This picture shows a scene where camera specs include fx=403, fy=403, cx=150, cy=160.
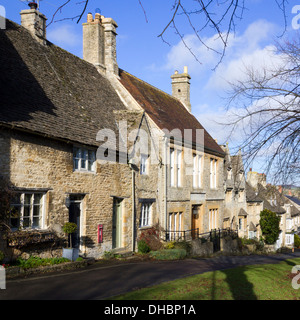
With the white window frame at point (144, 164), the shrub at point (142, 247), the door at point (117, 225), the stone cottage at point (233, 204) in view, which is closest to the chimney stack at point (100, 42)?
the white window frame at point (144, 164)

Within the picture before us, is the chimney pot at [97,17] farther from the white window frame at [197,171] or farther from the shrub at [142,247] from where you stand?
the shrub at [142,247]

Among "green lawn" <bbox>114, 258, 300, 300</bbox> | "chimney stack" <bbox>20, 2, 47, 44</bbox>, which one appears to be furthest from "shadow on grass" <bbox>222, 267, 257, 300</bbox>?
"chimney stack" <bbox>20, 2, 47, 44</bbox>

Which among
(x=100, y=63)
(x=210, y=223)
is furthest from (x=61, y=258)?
(x=210, y=223)

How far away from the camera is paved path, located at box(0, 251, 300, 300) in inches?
Answer: 371

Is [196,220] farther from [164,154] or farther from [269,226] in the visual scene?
[269,226]

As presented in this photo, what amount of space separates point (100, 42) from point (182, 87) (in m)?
11.4

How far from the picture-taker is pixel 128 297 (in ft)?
29.3

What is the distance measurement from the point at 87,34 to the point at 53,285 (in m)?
15.8

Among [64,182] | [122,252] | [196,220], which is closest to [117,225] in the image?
[122,252]

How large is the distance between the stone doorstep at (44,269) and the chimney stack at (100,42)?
39.6ft

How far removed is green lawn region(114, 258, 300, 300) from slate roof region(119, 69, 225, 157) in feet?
37.7

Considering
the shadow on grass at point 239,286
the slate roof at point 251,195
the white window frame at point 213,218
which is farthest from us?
the slate roof at point 251,195

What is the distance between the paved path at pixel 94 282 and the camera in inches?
371

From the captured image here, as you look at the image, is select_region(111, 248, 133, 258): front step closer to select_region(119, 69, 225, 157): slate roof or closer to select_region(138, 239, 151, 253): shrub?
select_region(138, 239, 151, 253): shrub
